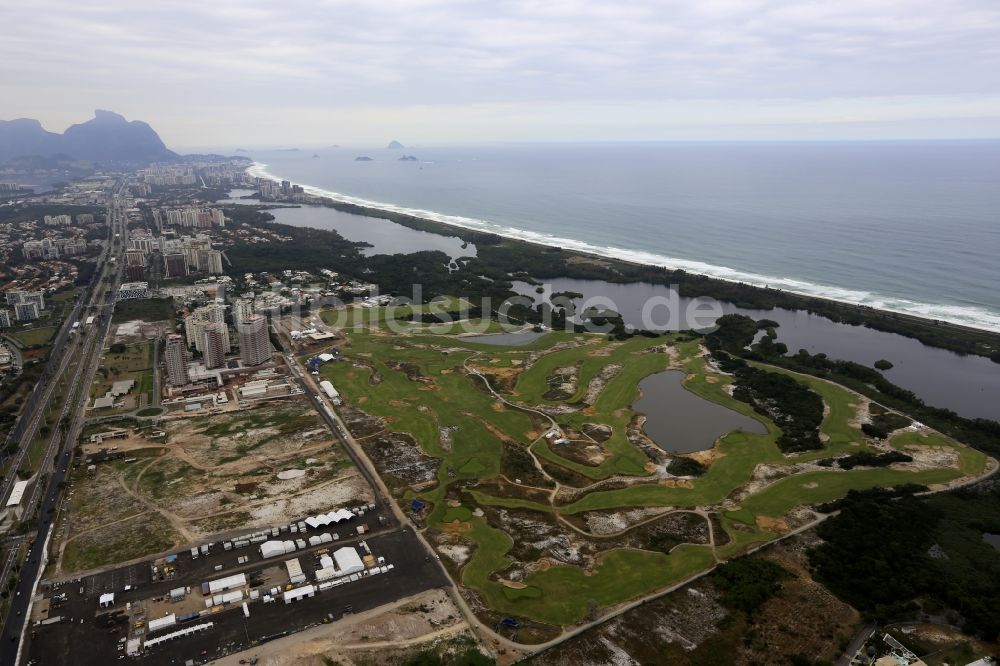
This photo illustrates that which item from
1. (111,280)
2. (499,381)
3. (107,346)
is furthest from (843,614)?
(111,280)

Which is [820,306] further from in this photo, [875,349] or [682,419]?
[682,419]

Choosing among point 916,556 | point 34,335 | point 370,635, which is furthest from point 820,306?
point 34,335

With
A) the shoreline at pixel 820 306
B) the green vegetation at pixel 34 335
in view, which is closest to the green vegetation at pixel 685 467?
the shoreline at pixel 820 306

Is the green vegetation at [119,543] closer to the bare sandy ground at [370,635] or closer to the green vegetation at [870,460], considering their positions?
the bare sandy ground at [370,635]

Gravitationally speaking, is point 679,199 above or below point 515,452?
above

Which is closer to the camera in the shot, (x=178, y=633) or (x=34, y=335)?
(x=178, y=633)

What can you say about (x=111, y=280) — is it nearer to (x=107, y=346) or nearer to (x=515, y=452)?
(x=107, y=346)

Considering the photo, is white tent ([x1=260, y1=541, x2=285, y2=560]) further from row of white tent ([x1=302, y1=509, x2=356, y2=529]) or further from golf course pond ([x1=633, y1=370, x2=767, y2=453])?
golf course pond ([x1=633, y1=370, x2=767, y2=453])
